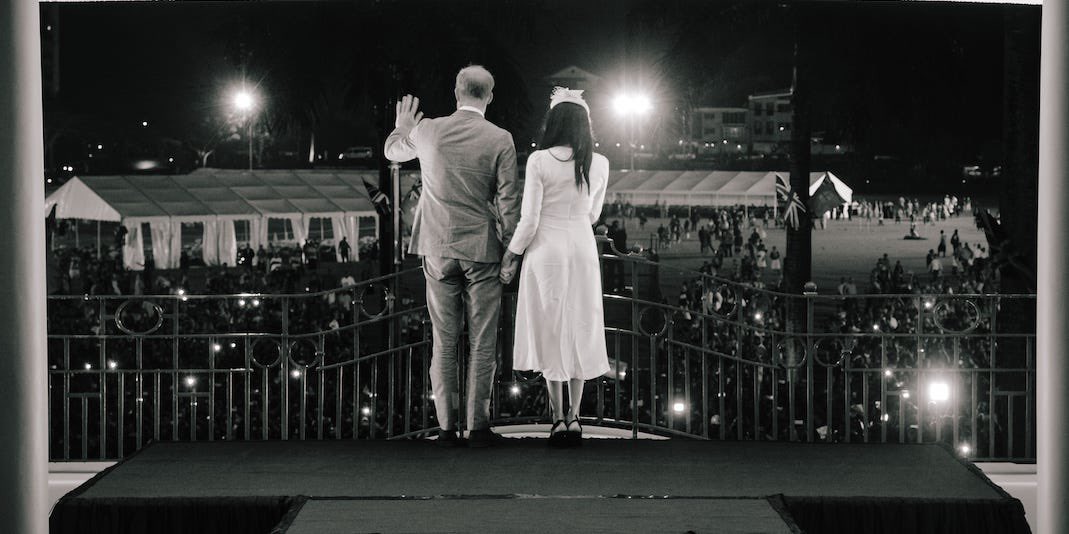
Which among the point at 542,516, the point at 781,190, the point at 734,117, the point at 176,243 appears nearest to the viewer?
the point at 542,516

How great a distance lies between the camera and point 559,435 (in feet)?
18.2

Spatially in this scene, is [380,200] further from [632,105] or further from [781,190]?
[781,190]

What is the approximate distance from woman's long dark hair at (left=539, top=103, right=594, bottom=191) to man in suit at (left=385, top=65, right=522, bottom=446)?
0.69 ft

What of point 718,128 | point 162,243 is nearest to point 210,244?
point 162,243

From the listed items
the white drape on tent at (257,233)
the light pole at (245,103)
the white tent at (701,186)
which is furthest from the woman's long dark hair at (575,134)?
the white drape on tent at (257,233)

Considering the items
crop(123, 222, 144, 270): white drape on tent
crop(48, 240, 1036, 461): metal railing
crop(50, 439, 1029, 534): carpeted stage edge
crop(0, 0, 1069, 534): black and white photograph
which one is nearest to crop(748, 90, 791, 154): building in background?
crop(0, 0, 1069, 534): black and white photograph

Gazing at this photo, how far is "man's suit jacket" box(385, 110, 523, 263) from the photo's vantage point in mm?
5367

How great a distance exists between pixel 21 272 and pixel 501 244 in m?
2.56

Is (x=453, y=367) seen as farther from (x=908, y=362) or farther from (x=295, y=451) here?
(x=908, y=362)

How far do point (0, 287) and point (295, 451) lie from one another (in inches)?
96.1

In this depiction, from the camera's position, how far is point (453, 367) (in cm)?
544

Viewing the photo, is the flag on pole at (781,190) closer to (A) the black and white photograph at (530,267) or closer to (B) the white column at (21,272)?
(A) the black and white photograph at (530,267)

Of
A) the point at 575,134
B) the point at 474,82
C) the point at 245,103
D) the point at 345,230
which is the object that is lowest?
the point at 345,230

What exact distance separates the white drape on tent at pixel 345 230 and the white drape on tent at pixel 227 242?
1.88 meters
